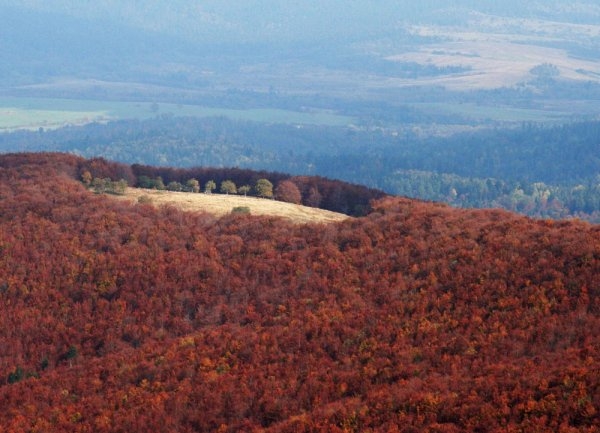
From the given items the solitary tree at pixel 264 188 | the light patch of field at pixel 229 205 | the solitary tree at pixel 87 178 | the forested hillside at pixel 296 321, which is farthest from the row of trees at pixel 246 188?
the forested hillside at pixel 296 321

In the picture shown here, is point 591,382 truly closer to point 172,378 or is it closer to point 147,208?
point 172,378

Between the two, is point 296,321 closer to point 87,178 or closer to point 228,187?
point 228,187

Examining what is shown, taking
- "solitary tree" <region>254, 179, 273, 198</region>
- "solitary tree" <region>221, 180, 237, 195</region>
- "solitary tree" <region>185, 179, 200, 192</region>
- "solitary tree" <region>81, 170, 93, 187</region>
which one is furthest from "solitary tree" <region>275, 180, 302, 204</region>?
"solitary tree" <region>81, 170, 93, 187</region>

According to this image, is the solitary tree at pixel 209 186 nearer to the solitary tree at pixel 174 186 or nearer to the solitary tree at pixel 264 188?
the solitary tree at pixel 174 186

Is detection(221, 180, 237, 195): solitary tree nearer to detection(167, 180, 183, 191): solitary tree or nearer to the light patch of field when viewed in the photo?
the light patch of field

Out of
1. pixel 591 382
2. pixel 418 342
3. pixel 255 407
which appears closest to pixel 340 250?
pixel 418 342

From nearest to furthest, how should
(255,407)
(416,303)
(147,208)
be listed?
(255,407), (416,303), (147,208)

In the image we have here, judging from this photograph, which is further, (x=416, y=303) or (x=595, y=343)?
(x=416, y=303)
